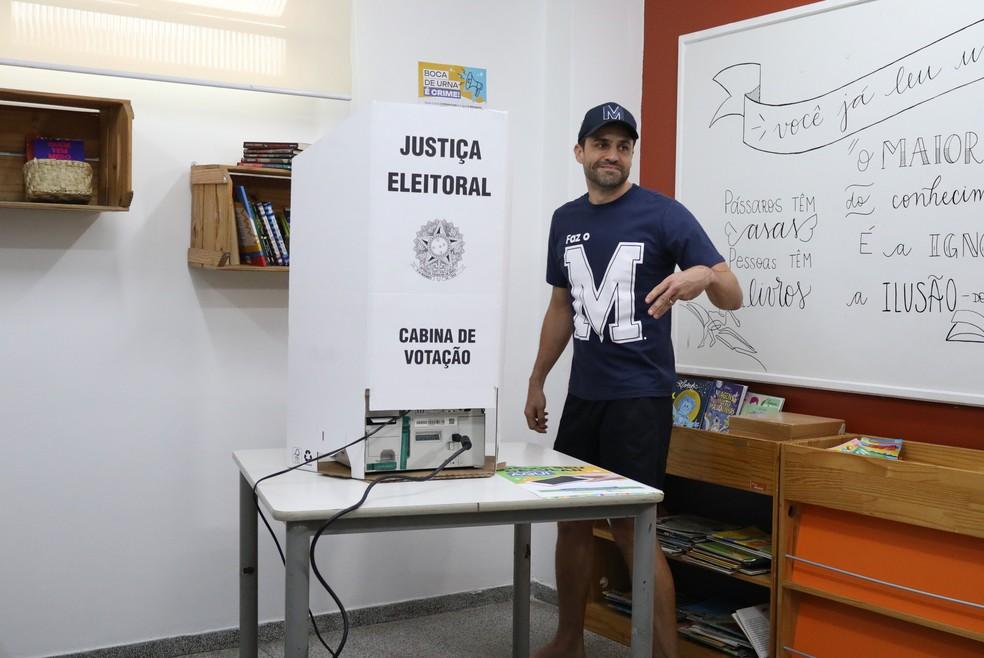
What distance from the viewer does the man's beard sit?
2.73 metres

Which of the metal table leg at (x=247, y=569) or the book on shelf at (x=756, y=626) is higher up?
the metal table leg at (x=247, y=569)

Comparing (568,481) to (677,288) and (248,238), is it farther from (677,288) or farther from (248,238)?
(248,238)

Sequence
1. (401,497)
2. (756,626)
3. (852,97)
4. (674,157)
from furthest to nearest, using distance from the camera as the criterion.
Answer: (674,157) < (852,97) < (756,626) < (401,497)

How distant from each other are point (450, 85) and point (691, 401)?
4.54 ft

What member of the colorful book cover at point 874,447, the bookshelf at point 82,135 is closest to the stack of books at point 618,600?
the colorful book cover at point 874,447

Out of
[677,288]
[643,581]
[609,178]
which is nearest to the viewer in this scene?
[643,581]

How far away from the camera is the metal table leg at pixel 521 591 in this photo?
275cm

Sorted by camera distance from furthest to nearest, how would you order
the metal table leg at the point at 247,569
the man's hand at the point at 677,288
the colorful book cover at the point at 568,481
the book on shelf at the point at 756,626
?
the book on shelf at the point at 756,626
the metal table leg at the point at 247,569
the man's hand at the point at 677,288
the colorful book cover at the point at 568,481

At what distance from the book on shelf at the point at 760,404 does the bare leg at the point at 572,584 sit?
691mm

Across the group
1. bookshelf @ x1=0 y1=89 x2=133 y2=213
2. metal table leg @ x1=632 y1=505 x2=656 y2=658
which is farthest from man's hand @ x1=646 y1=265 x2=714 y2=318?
bookshelf @ x1=0 y1=89 x2=133 y2=213

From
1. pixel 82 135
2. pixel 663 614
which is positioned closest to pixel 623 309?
pixel 663 614

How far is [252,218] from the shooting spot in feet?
9.98

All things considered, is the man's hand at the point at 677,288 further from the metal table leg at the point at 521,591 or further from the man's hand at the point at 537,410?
the metal table leg at the point at 521,591

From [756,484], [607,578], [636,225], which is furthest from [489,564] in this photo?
[636,225]
